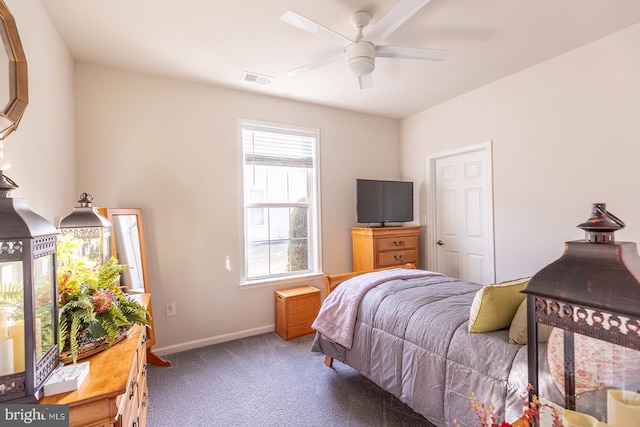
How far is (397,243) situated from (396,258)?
0.19 meters

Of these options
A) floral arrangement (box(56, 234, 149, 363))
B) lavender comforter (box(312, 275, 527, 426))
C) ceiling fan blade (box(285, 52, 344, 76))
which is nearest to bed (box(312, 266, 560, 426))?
lavender comforter (box(312, 275, 527, 426))

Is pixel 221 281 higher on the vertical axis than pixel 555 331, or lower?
lower

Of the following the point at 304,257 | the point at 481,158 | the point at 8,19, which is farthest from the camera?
the point at 304,257

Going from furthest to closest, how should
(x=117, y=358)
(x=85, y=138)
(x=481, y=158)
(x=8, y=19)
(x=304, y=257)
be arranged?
1. (x=304, y=257)
2. (x=481, y=158)
3. (x=85, y=138)
4. (x=8, y=19)
5. (x=117, y=358)

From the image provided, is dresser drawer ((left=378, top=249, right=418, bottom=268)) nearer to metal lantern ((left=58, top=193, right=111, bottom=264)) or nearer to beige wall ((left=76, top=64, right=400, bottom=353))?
beige wall ((left=76, top=64, right=400, bottom=353))

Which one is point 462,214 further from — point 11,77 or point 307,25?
point 11,77

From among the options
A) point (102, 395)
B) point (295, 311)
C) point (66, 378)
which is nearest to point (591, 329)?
point (102, 395)

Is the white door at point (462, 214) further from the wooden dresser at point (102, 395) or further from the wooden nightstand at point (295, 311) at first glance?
the wooden dresser at point (102, 395)

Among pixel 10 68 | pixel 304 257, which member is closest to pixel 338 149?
pixel 304 257

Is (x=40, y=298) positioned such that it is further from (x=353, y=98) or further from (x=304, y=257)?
(x=353, y=98)

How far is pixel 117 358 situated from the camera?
1.13 metres

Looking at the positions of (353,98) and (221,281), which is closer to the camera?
(221,281)

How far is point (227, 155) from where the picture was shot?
10.8 ft

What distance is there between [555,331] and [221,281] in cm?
301
